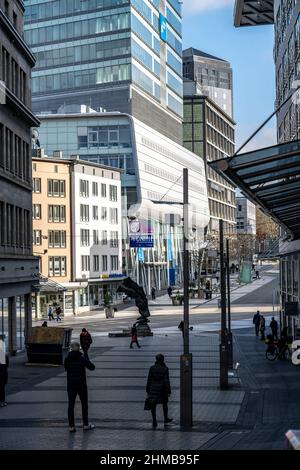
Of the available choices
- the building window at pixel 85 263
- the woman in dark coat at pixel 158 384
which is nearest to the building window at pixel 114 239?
the building window at pixel 85 263

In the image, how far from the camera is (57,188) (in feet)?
256

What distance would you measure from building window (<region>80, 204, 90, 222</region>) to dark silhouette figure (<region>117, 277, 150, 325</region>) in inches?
1160

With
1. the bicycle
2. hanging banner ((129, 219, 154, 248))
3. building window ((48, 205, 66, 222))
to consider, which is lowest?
the bicycle

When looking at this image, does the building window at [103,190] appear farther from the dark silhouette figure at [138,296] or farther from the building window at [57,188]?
the dark silhouette figure at [138,296]

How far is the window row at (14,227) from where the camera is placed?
36750 millimetres

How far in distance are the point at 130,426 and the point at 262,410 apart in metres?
4.32

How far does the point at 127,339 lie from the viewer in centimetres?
4797

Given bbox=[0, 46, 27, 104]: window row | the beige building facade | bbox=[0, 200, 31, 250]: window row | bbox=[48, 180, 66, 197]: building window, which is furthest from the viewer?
bbox=[48, 180, 66, 197]: building window

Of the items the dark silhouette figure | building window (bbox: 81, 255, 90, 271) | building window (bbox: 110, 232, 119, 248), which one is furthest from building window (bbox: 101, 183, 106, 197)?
the dark silhouette figure

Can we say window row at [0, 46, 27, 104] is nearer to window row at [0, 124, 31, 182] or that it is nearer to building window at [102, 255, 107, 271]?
window row at [0, 124, 31, 182]

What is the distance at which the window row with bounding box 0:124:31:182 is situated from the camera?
36844 mm

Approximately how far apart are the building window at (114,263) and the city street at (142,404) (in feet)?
149

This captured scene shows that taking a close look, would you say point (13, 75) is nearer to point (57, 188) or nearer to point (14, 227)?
point (14, 227)

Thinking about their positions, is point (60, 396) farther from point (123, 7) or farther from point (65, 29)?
point (65, 29)
